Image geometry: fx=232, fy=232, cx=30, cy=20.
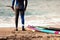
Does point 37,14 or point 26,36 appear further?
point 37,14

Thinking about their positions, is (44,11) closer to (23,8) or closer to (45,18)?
(45,18)

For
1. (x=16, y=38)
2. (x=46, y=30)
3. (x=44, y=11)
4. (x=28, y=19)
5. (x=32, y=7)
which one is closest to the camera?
(x=16, y=38)

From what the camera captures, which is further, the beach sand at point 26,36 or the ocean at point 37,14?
the ocean at point 37,14

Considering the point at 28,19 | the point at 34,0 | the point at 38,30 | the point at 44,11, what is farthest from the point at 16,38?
the point at 34,0

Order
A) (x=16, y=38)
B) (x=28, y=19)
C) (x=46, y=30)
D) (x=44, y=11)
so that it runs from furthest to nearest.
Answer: (x=44, y=11)
(x=28, y=19)
(x=46, y=30)
(x=16, y=38)

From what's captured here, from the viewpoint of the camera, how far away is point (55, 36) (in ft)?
18.6

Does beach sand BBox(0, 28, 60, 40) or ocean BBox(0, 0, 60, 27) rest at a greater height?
beach sand BBox(0, 28, 60, 40)

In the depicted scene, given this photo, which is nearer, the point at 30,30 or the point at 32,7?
the point at 30,30

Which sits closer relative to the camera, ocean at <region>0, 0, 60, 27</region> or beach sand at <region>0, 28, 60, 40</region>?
beach sand at <region>0, 28, 60, 40</region>

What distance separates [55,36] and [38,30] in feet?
1.88

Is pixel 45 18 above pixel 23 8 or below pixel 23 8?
below

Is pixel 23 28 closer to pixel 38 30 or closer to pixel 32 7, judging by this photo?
pixel 38 30

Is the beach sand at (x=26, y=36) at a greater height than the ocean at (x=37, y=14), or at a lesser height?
greater

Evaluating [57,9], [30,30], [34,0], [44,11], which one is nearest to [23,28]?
[30,30]
